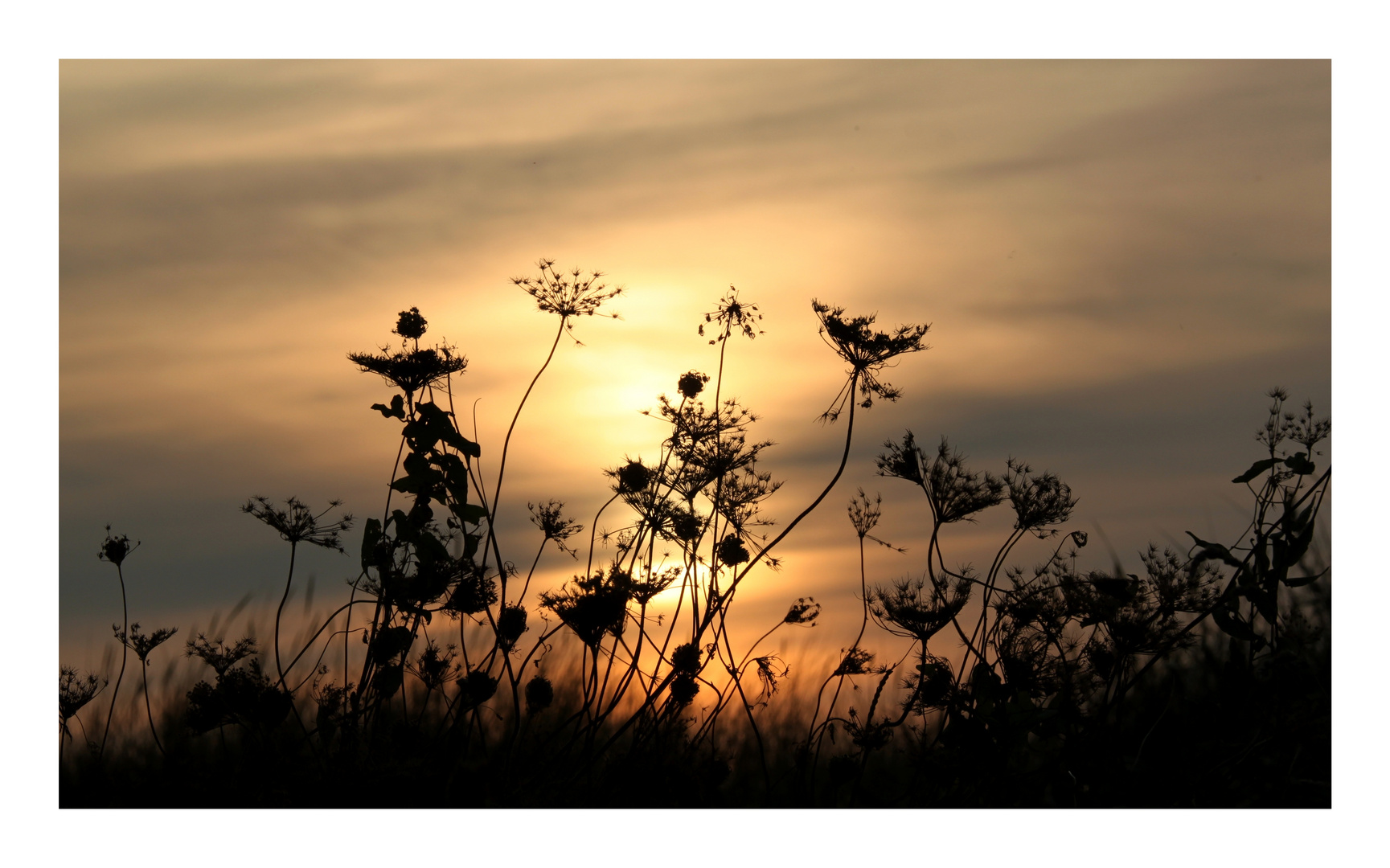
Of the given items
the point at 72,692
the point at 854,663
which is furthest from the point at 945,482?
the point at 72,692

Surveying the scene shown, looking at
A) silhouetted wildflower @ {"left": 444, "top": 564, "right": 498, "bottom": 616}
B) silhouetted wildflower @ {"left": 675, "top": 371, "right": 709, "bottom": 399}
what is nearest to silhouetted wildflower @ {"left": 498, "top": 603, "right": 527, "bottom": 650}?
silhouetted wildflower @ {"left": 444, "top": 564, "right": 498, "bottom": 616}

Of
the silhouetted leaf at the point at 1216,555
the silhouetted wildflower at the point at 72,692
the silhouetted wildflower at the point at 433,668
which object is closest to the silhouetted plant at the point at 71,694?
the silhouetted wildflower at the point at 72,692

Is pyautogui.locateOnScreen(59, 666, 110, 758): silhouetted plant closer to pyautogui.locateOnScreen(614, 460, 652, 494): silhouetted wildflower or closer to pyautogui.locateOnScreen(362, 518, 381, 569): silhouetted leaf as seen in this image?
pyautogui.locateOnScreen(362, 518, 381, 569): silhouetted leaf

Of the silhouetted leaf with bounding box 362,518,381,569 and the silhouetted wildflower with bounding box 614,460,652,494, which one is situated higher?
the silhouetted wildflower with bounding box 614,460,652,494

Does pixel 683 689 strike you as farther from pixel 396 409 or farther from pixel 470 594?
pixel 396 409

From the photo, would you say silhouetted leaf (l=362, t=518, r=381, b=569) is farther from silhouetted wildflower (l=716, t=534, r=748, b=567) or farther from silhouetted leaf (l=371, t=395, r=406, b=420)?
silhouetted wildflower (l=716, t=534, r=748, b=567)

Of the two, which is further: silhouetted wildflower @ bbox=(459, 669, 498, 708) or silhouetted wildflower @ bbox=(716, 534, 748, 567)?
silhouetted wildflower @ bbox=(716, 534, 748, 567)

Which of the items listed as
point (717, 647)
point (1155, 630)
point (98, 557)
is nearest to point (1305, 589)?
point (1155, 630)

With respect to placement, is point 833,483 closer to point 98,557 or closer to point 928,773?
point 928,773

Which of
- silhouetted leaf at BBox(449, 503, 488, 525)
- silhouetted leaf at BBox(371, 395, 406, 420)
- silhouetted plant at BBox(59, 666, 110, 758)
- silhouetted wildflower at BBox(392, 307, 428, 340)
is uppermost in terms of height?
silhouetted wildflower at BBox(392, 307, 428, 340)

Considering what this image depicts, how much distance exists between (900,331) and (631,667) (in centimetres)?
254

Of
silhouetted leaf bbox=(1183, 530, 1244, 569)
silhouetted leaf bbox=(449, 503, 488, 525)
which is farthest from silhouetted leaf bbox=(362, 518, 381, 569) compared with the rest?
silhouetted leaf bbox=(1183, 530, 1244, 569)

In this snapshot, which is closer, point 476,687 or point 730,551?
point 476,687

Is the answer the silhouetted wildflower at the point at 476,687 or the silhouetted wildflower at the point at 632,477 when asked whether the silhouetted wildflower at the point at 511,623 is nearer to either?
the silhouetted wildflower at the point at 476,687
